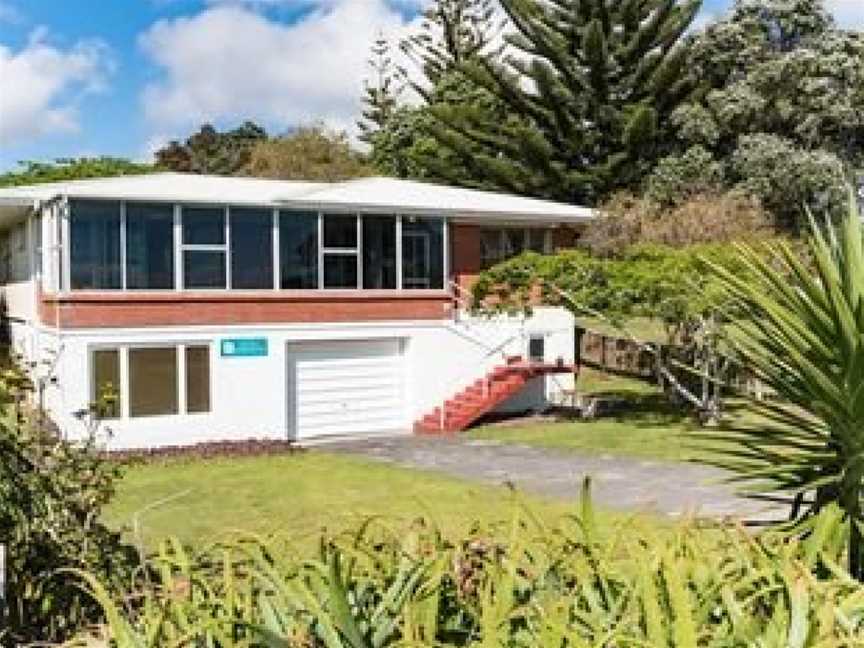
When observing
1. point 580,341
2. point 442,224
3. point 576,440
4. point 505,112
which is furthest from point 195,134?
→ point 576,440

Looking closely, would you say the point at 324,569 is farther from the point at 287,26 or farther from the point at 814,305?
the point at 287,26

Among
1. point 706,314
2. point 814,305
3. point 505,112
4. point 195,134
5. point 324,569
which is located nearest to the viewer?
point 324,569

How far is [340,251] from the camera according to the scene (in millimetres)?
25625

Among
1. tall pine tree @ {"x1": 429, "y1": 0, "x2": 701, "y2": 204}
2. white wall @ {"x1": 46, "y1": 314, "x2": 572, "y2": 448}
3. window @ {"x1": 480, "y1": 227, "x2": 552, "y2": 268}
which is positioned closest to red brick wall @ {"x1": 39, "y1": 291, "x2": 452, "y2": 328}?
white wall @ {"x1": 46, "y1": 314, "x2": 572, "y2": 448}

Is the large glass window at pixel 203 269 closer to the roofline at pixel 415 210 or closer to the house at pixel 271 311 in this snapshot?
the house at pixel 271 311

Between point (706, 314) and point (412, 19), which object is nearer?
point (706, 314)

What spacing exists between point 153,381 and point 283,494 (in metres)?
5.84

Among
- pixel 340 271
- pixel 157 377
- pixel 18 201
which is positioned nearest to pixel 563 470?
pixel 340 271

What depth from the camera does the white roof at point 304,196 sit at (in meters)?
22.9

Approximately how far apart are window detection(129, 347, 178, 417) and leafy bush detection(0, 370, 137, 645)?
17056 millimetres

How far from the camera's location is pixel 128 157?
2244 inches

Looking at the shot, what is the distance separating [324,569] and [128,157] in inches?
2242

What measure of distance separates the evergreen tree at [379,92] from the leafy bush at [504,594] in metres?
52.7

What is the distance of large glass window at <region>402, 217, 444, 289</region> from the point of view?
26.6 metres
